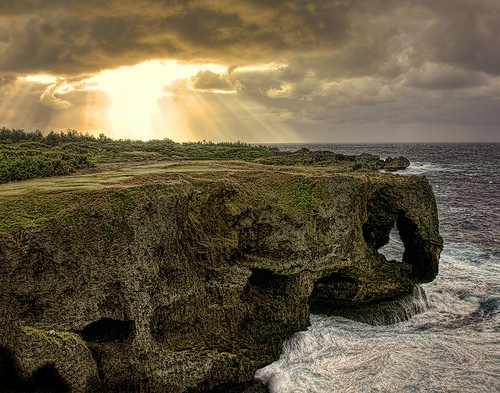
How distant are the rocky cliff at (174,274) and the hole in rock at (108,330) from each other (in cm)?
4

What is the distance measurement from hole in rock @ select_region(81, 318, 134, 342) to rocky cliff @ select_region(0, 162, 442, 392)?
40mm

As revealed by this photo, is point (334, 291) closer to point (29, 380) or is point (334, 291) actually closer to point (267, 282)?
point (267, 282)

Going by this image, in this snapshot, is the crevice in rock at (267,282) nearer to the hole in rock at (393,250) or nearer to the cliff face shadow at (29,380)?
the cliff face shadow at (29,380)

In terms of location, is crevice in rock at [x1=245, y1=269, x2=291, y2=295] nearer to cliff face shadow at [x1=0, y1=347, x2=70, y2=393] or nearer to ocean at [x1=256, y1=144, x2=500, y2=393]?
ocean at [x1=256, y1=144, x2=500, y2=393]

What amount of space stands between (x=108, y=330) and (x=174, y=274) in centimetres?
337

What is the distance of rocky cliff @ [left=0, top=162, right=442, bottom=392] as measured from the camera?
15039mm

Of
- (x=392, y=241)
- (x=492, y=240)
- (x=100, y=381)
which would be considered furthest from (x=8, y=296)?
(x=492, y=240)

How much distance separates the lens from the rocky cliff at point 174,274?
15.0 m

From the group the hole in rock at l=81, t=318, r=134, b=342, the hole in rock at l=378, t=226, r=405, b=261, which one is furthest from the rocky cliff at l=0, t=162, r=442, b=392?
the hole in rock at l=378, t=226, r=405, b=261

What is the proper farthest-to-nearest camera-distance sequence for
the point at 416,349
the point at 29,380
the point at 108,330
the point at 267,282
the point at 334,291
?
the point at 334,291, the point at 267,282, the point at 416,349, the point at 108,330, the point at 29,380

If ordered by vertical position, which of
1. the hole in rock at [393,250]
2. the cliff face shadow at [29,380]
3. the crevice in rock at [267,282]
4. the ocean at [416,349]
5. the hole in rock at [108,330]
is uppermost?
the crevice in rock at [267,282]

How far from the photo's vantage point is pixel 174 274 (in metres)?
18.2

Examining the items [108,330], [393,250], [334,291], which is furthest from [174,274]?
[393,250]

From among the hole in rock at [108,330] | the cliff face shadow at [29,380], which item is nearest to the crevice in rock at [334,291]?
the hole in rock at [108,330]
